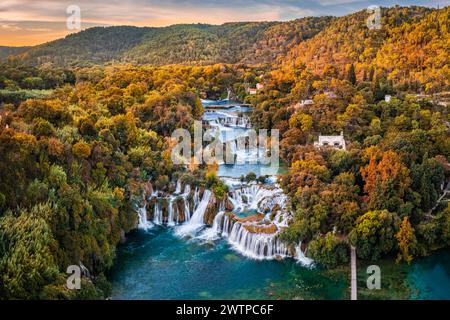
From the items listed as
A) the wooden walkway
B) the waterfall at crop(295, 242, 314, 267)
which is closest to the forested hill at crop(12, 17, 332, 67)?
the waterfall at crop(295, 242, 314, 267)

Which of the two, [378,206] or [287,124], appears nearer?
[378,206]

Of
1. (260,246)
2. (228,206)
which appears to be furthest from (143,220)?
(260,246)

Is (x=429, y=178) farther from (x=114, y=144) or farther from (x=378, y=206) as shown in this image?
(x=114, y=144)

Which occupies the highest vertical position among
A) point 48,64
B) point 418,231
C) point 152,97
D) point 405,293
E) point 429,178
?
point 48,64

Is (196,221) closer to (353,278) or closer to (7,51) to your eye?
(353,278)

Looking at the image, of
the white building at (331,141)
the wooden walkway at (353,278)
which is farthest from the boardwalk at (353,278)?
the white building at (331,141)
